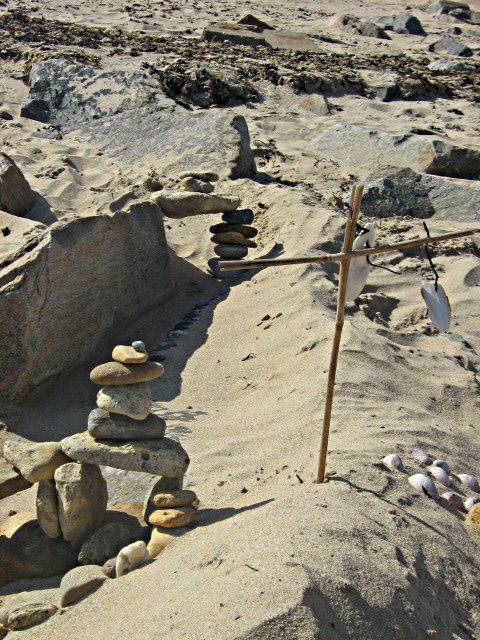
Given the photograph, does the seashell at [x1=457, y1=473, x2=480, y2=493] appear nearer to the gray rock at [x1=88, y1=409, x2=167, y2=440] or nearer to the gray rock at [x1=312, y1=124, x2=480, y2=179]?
the gray rock at [x1=88, y1=409, x2=167, y2=440]

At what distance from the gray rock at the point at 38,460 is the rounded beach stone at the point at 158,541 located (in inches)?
23.3

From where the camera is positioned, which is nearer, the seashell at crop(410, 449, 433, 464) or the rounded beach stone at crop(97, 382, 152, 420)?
the rounded beach stone at crop(97, 382, 152, 420)

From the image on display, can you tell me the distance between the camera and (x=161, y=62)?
12422mm

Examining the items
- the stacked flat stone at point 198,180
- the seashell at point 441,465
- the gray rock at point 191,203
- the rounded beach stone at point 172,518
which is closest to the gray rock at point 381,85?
the stacked flat stone at point 198,180

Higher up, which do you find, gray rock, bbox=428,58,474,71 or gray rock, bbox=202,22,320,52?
gray rock, bbox=428,58,474,71

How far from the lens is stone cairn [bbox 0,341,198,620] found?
153 inches

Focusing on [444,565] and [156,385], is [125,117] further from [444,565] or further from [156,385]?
[444,565]

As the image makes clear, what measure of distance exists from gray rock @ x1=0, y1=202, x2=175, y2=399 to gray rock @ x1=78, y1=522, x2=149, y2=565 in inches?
76.0

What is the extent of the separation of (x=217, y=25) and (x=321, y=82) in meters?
4.37

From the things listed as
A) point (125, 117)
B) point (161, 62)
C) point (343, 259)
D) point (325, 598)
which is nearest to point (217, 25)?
point (161, 62)

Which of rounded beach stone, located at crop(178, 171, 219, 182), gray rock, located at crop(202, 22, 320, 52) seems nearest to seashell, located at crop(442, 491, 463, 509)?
rounded beach stone, located at crop(178, 171, 219, 182)

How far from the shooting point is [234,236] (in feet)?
24.5

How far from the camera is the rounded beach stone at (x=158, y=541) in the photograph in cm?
364

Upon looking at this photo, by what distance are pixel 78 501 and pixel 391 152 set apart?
21.9 feet
